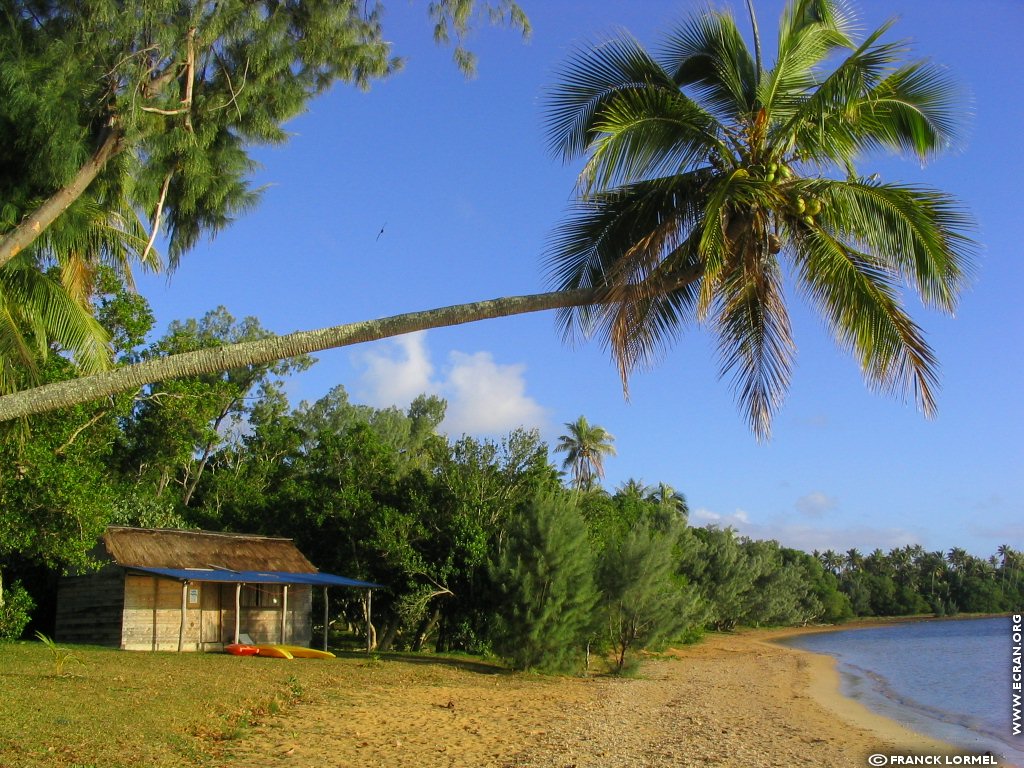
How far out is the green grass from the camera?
8652 mm

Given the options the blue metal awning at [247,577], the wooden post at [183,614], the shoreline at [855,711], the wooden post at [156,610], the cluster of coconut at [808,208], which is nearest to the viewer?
the cluster of coconut at [808,208]

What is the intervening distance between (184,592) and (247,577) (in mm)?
1584

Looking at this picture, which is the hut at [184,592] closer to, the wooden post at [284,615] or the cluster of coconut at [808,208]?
the wooden post at [284,615]

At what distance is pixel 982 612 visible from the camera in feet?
322

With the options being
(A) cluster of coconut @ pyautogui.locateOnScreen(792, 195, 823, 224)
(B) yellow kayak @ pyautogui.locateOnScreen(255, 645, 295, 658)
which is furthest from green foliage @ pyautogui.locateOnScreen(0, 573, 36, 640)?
(A) cluster of coconut @ pyautogui.locateOnScreen(792, 195, 823, 224)

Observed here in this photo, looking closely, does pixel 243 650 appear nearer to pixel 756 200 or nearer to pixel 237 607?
pixel 237 607

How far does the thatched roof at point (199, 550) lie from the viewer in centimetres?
2208

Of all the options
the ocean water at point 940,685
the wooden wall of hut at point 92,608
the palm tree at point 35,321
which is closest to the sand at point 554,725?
the ocean water at point 940,685

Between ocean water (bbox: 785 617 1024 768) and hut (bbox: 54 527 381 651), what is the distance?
1496 cm

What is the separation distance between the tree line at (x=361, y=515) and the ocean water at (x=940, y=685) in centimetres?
659

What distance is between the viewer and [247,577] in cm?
2244

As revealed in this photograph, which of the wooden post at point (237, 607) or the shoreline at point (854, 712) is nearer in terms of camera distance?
the shoreline at point (854, 712)

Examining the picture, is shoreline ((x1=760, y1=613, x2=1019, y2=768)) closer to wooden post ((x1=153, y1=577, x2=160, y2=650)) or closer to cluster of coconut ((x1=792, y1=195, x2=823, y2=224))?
cluster of coconut ((x1=792, y1=195, x2=823, y2=224))

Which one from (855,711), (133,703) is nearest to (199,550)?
(133,703)
